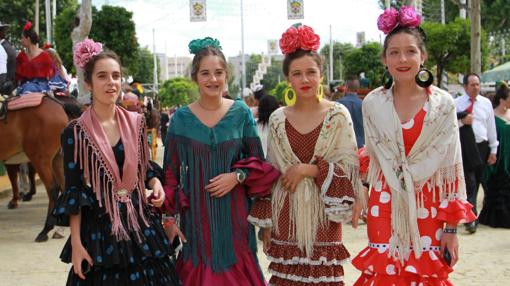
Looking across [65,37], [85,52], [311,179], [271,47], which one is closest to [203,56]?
[85,52]

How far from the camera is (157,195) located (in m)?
3.85

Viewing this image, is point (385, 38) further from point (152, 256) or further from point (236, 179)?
point (152, 256)

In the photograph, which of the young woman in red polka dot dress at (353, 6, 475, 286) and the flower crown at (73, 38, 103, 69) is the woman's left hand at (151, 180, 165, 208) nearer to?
the flower crown at (73, 38, 103, 69)

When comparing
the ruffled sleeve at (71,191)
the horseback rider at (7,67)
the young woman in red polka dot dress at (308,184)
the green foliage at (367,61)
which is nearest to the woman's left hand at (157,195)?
the ruffled sleeve at (71,191)

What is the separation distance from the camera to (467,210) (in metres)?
3.56

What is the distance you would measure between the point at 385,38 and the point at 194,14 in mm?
21109

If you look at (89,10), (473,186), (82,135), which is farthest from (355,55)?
(82,135)

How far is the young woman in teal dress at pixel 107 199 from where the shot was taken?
141 inches

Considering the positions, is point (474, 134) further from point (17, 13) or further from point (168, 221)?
point (17, 13)

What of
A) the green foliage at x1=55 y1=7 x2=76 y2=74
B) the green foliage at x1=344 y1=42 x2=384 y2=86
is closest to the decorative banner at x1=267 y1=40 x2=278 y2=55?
the green foliage at x1=344 y1=42 x2=384 y2=86

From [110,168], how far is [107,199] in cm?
18

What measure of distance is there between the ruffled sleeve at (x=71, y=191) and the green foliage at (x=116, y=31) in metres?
18.4

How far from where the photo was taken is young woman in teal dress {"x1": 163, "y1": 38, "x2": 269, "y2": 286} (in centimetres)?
398

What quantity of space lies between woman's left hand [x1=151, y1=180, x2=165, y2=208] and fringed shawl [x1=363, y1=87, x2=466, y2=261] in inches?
51.7
